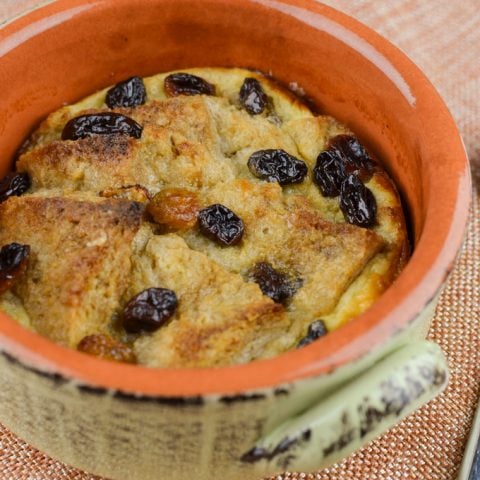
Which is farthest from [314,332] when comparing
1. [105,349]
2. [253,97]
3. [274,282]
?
[253,97]

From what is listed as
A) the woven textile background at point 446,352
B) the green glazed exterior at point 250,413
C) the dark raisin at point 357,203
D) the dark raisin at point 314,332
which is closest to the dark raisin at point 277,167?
the dark raisin at point 357,203

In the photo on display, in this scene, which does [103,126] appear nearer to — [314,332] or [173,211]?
[173,211]

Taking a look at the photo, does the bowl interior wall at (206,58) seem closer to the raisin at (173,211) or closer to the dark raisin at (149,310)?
the raisin at (173,211)

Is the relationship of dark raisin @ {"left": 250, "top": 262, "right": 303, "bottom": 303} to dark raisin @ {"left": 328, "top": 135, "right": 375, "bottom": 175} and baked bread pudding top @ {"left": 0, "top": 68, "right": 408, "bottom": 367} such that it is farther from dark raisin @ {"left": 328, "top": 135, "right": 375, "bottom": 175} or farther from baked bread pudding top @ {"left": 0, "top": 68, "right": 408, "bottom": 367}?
dark raisin @ {"left": 328, "top": 135, "right": 375, "bottom": 175}

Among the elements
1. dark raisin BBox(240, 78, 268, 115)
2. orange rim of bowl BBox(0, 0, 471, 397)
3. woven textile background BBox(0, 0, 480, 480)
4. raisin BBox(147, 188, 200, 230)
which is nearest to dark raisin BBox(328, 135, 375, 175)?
dark raisin BBox(240, 78, 268, 115)

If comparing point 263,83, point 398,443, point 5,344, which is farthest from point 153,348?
point 263,83
